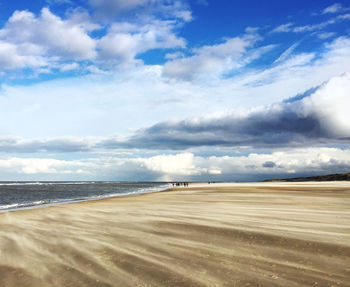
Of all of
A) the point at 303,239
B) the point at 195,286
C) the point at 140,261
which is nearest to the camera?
the point at 195,286

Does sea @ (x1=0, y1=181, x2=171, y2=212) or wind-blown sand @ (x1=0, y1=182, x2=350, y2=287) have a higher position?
wind-blown sand @ (x1=0, y1=182, x2=350, y2=287)

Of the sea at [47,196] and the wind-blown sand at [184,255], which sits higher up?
the wind-blown sand at [184,255]

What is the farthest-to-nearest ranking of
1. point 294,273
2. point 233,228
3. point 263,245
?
point 233,228 → point 263,245 → point 294,273

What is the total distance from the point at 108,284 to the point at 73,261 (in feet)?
7.40

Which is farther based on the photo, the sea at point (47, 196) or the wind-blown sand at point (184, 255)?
the sea at point (47, 196)

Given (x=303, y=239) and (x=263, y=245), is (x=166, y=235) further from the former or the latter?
(x=303, y=239)

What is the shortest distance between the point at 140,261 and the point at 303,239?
5298mm

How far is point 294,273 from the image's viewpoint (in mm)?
5934

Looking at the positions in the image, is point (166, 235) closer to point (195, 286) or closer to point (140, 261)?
point (140, 261)

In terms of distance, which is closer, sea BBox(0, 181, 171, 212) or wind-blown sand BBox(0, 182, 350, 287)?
wind-blown sand BBox(0, 182, 350, 287)

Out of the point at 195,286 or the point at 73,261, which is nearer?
the point at 195,286

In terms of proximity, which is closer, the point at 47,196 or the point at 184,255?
the point at 184,255

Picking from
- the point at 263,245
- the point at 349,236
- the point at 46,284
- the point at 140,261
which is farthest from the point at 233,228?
the point at 46,284

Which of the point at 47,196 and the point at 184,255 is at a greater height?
the point at 184,255
